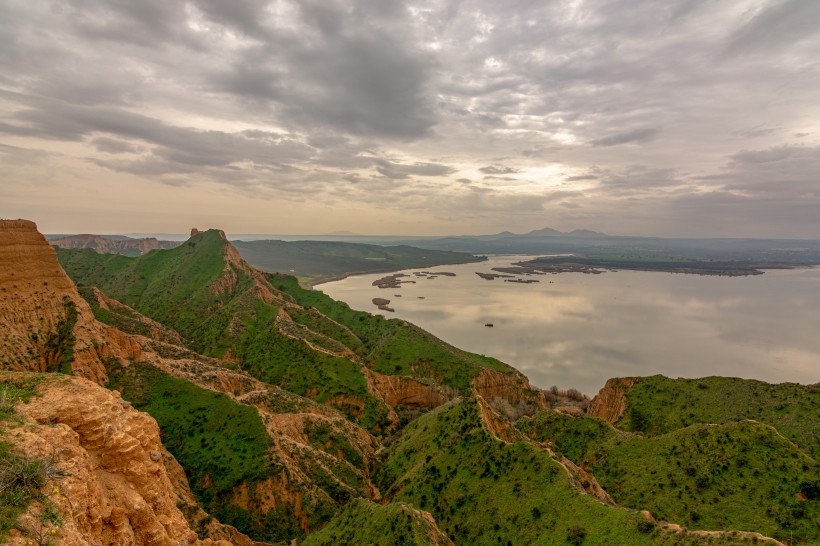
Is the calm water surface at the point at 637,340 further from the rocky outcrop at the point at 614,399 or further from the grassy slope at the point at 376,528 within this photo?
the grassy slope at the point at 376,528

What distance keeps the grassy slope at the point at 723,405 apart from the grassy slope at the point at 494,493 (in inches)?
1479

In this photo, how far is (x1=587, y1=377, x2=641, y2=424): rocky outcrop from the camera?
72188mm

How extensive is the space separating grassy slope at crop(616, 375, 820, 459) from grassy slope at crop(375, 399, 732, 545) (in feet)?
123

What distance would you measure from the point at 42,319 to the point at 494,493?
56.1 metres

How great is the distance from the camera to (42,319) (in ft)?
150

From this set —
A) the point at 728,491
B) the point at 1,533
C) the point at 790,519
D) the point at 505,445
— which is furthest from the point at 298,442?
the point at 790,519

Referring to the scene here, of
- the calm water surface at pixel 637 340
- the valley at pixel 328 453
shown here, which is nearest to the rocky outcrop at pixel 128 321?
the valley at pixel 328 453

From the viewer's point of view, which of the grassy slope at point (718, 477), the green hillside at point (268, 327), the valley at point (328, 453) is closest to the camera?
the valley at point (328, 453)

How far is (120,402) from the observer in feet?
77.7

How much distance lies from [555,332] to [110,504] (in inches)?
6309

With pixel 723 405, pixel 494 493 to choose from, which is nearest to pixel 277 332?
pixel 494 493

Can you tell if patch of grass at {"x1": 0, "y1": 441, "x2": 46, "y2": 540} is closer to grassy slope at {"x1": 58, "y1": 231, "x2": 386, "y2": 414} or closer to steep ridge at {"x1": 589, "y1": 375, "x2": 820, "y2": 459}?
grassy slope at {"x1": 58, "y1": 231, "x2": 386, "y2": 414}

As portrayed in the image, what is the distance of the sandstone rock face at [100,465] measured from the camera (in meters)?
15.4

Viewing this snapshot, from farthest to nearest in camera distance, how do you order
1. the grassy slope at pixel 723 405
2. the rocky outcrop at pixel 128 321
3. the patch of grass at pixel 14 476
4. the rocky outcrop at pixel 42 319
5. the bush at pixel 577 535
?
the rocky outcrop at pixel 128 321 < the grassy slope at pixel 723 405 < the rocky outcrop at pixel 42 319 < the bush at pixel 577 535 < the patch of grass at pixel 14 476
